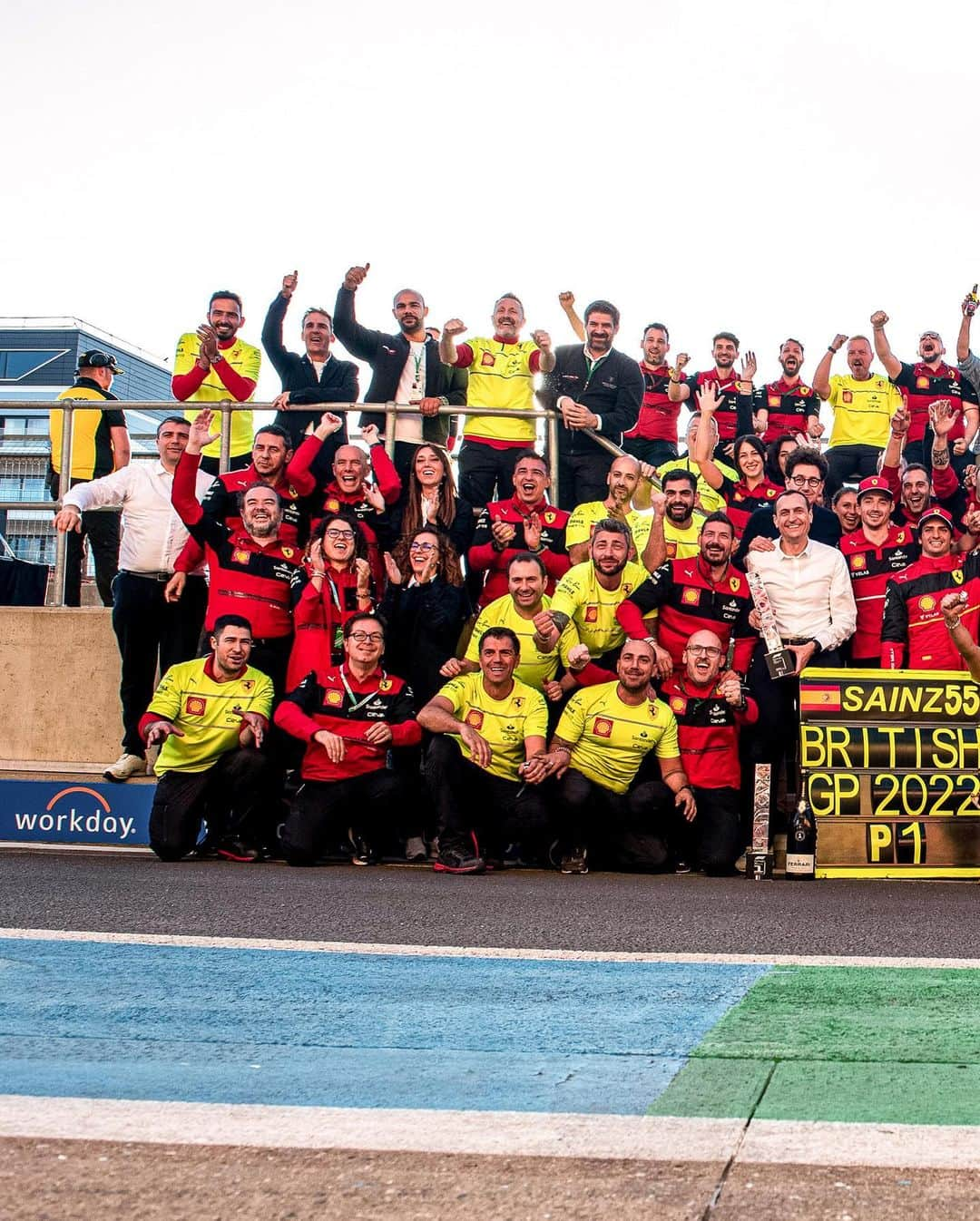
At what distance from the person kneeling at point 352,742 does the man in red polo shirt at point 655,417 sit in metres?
3.69

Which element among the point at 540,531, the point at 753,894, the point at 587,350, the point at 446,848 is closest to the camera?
the point at 753,894

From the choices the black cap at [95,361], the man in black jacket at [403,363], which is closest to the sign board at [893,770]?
the man in black jacket at [403,363]

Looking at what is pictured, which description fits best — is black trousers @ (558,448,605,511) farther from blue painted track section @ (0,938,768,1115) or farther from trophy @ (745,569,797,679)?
blue painted track section @ (0,938,768,1115)

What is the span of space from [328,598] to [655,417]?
380cm

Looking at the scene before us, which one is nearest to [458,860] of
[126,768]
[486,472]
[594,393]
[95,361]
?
[126,768]

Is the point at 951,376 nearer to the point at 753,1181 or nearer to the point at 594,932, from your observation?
the point at 594,932

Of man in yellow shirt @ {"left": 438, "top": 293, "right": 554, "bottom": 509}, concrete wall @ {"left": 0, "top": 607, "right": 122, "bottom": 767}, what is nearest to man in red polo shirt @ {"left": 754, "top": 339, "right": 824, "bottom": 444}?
man in yellow shirt @ {"left": 438, "top": 293, "right": 554, "bottom": 509}

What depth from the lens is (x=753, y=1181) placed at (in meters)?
2.82

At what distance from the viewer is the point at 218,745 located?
956 cm

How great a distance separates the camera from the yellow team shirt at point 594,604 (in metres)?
9.62

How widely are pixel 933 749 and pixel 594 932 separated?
12.3ft

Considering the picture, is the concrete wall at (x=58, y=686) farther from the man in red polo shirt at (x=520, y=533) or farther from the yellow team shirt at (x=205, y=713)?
the man in red polo shirt at (x=520, y=533)

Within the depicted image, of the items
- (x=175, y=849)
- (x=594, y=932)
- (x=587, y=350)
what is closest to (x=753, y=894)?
(x=594, y=932)

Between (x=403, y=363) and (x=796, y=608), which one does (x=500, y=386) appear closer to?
(x=403, y=363)
